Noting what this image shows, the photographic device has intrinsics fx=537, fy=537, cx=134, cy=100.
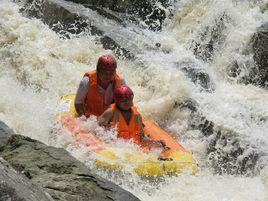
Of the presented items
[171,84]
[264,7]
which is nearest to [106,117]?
[171,84]

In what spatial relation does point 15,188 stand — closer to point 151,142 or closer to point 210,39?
point 151,142

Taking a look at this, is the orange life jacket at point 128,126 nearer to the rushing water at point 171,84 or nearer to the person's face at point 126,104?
the person's face at point 126,104

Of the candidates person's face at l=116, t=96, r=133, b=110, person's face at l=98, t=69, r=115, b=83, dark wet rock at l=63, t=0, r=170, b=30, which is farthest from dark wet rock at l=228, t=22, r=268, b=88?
person's face at l=116, t=96, r=133, b=110

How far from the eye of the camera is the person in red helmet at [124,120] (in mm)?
6004

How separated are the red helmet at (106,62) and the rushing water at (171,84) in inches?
38.2

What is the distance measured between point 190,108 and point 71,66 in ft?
8.34

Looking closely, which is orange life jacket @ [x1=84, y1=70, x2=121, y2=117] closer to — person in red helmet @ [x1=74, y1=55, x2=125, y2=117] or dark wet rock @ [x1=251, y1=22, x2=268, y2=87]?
person in red helmet @ [x1=74, y1=55, x2=125, y2=117]

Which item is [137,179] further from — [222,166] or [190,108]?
[190,108]

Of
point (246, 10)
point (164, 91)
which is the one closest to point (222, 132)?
point (164, 91)

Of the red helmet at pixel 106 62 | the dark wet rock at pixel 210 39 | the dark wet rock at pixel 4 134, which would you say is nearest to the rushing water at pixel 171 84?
the dark wet rock at pixel 210 39

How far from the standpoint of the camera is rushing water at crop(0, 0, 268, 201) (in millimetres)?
6082

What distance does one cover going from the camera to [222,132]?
7664mm

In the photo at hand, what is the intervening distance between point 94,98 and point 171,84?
7.92ft

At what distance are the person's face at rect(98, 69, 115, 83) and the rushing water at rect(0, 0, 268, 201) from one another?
33.6 inches
